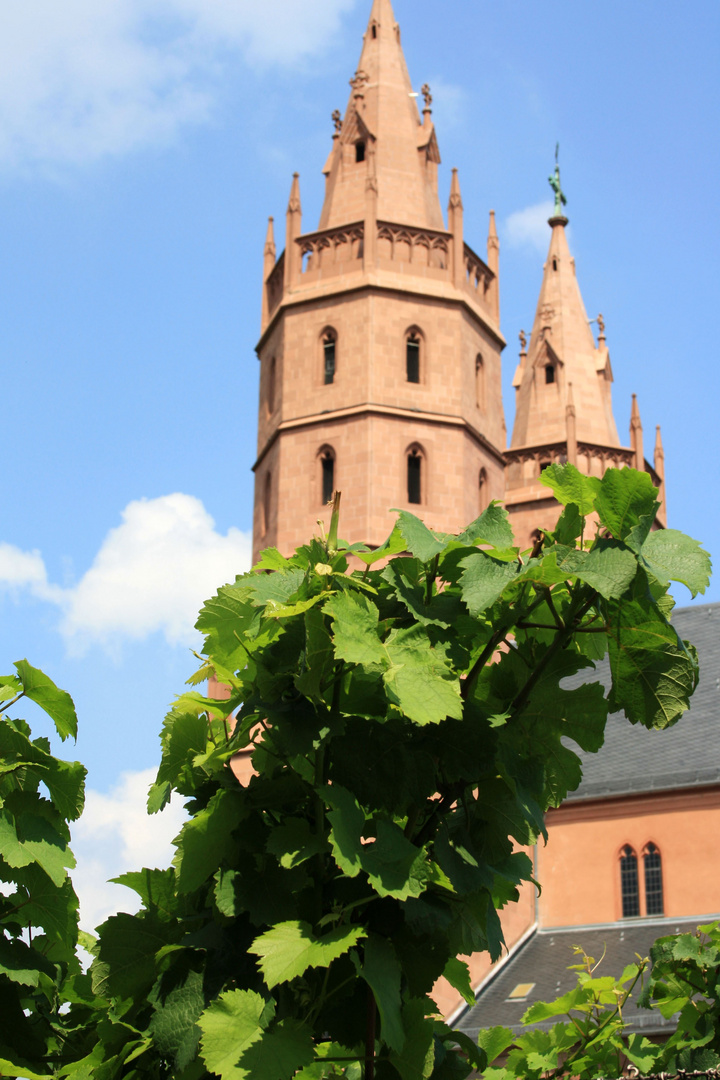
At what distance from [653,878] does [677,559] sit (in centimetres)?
2172

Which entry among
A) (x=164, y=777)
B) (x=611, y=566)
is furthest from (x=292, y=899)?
(x=611, y=566)

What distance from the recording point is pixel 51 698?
240 centimetres

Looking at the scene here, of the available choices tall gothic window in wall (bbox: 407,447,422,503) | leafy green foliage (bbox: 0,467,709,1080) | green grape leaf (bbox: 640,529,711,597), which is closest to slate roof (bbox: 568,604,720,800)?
tall gothic window in wall (bbox: 407,447,422,503)

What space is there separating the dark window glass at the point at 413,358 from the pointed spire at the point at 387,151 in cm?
244

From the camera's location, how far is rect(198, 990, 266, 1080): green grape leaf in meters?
1.79

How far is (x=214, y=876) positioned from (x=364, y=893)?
23 centimetres

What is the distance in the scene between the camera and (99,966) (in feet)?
7.26

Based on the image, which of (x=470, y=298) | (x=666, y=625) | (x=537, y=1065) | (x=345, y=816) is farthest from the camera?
(x=470, y=298)

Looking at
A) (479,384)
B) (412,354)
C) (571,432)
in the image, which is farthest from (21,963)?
(571,432)

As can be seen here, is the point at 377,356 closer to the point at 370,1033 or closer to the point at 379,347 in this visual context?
the point at 379,347

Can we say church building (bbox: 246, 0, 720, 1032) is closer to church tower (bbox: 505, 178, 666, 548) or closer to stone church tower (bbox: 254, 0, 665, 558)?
stone church tower (bbox: 254, 0, 665, 558)

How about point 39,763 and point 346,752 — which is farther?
point 39,763

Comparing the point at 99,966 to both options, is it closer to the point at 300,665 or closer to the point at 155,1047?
the point at 155,1047

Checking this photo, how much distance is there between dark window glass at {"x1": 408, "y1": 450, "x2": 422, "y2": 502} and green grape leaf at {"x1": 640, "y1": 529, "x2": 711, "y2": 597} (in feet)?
69.0
